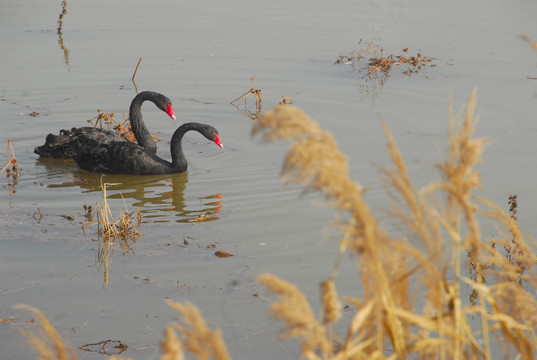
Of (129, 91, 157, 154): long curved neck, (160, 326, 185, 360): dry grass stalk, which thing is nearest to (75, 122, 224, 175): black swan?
(129, 91, 157, 154): long curved neck

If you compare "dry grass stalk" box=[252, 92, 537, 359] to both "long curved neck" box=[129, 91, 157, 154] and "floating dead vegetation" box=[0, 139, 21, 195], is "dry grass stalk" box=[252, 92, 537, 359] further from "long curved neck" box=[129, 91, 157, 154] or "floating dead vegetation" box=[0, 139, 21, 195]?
"long curved neck" box=[129, 91, 157, 154]

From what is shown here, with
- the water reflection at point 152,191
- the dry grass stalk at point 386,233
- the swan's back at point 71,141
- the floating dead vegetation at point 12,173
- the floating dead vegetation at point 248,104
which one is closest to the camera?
the dry grass stalk at point 386,233

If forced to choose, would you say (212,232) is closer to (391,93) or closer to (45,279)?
(45,279)

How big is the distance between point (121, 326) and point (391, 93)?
7.71m

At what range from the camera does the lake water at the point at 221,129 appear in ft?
17.9

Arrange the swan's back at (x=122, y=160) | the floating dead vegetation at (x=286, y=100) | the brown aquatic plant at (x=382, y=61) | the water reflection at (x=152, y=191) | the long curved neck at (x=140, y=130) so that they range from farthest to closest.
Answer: the brown aquatic plant at (x=382, y=61)
the floating dead vegetation at (x=286, y=100)
the long curved neck at (x=140, y=130)
the swan's back at (x=122, y=160)
the water reflection at (x=152, y=191)

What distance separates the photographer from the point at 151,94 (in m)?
10.1

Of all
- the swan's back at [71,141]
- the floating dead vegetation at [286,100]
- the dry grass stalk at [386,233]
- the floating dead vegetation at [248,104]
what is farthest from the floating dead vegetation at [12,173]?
the dry grass stalk at [386,233]

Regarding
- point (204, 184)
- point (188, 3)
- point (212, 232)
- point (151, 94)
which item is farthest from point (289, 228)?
point (188, 3)

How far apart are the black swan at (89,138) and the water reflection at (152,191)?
0.17 meters

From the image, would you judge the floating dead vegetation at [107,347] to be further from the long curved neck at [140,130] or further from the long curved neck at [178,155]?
the long curved neck at [140,130]

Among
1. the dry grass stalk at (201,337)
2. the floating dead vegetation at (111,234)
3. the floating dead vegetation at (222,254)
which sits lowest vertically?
the floating dead vegetation at (222,254)

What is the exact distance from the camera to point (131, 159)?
9.10 metres

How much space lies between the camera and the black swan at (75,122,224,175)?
360 inches
